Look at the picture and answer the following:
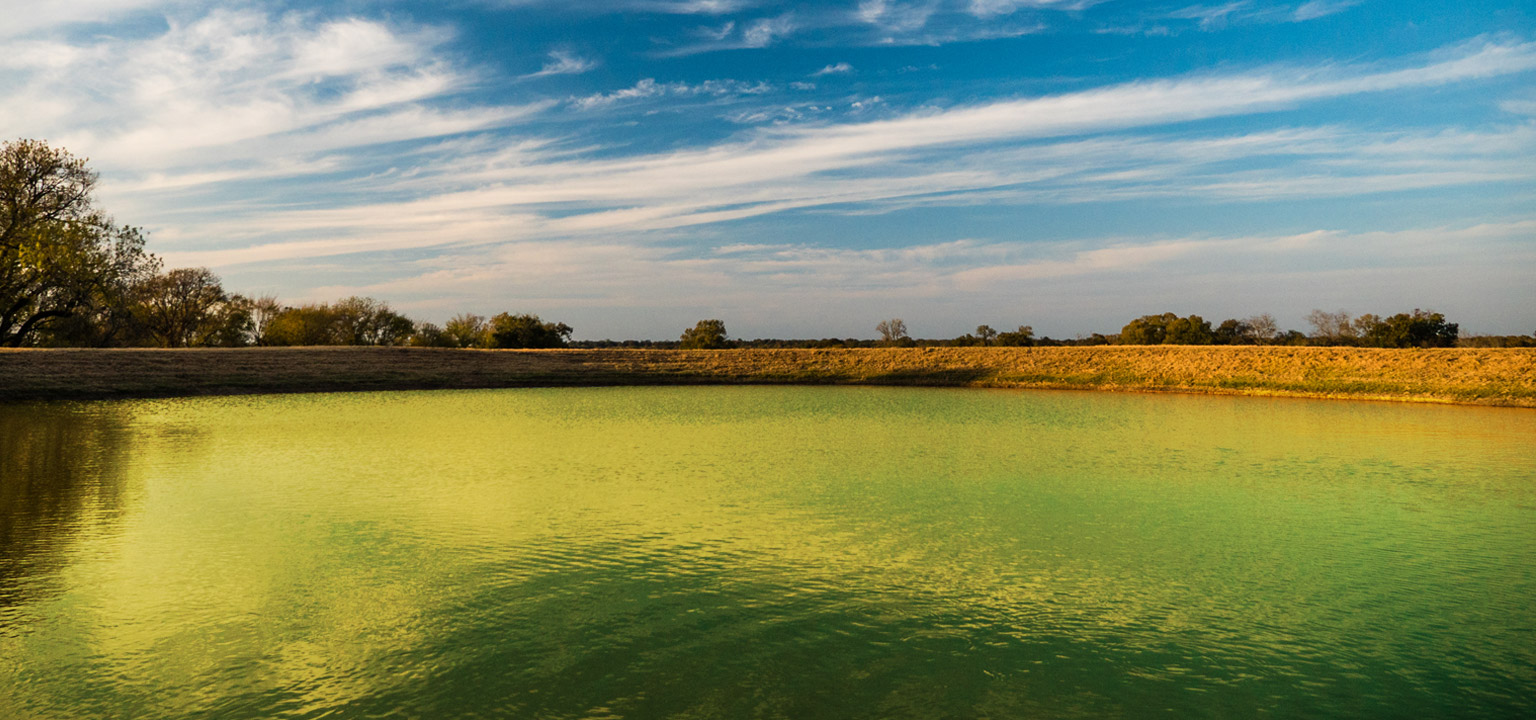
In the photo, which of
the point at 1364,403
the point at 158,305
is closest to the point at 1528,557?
the point at 1364,403

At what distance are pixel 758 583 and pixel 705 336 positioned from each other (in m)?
73.9

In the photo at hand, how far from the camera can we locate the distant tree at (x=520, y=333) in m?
71.9

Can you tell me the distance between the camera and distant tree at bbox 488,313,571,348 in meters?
71.9

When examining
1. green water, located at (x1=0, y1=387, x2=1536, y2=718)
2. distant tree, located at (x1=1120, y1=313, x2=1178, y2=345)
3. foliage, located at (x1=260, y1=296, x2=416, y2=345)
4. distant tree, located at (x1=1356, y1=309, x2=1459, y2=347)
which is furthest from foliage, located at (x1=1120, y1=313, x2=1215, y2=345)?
foliage, located at (x1=260, y1=296, x2=416, y2=345)

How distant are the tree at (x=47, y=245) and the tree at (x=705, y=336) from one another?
46393mm

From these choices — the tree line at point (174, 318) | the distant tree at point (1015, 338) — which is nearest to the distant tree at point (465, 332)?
the tree line at point (174, 318)

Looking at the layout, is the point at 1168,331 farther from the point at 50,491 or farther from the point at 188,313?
the point at 188,313

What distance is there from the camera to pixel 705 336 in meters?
81.8

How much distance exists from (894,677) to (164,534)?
9.70m

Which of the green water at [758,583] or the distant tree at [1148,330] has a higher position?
the distant tree at [1148,330]

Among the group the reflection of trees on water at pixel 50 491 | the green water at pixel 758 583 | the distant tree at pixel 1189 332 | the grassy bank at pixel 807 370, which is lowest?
the green water at pixel 758 583

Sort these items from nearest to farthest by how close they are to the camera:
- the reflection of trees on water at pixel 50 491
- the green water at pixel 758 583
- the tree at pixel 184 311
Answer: the green water at pixel 758 583
the reflection of trees on water at pixel 50 491
the tree at pixel 184 311

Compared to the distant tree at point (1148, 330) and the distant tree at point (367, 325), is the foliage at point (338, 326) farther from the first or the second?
the distant tree at point (1148, 330)

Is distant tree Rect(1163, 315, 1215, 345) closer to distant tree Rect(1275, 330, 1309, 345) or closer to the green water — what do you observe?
distant tree Rect(1275, 330, 1309, 345)
